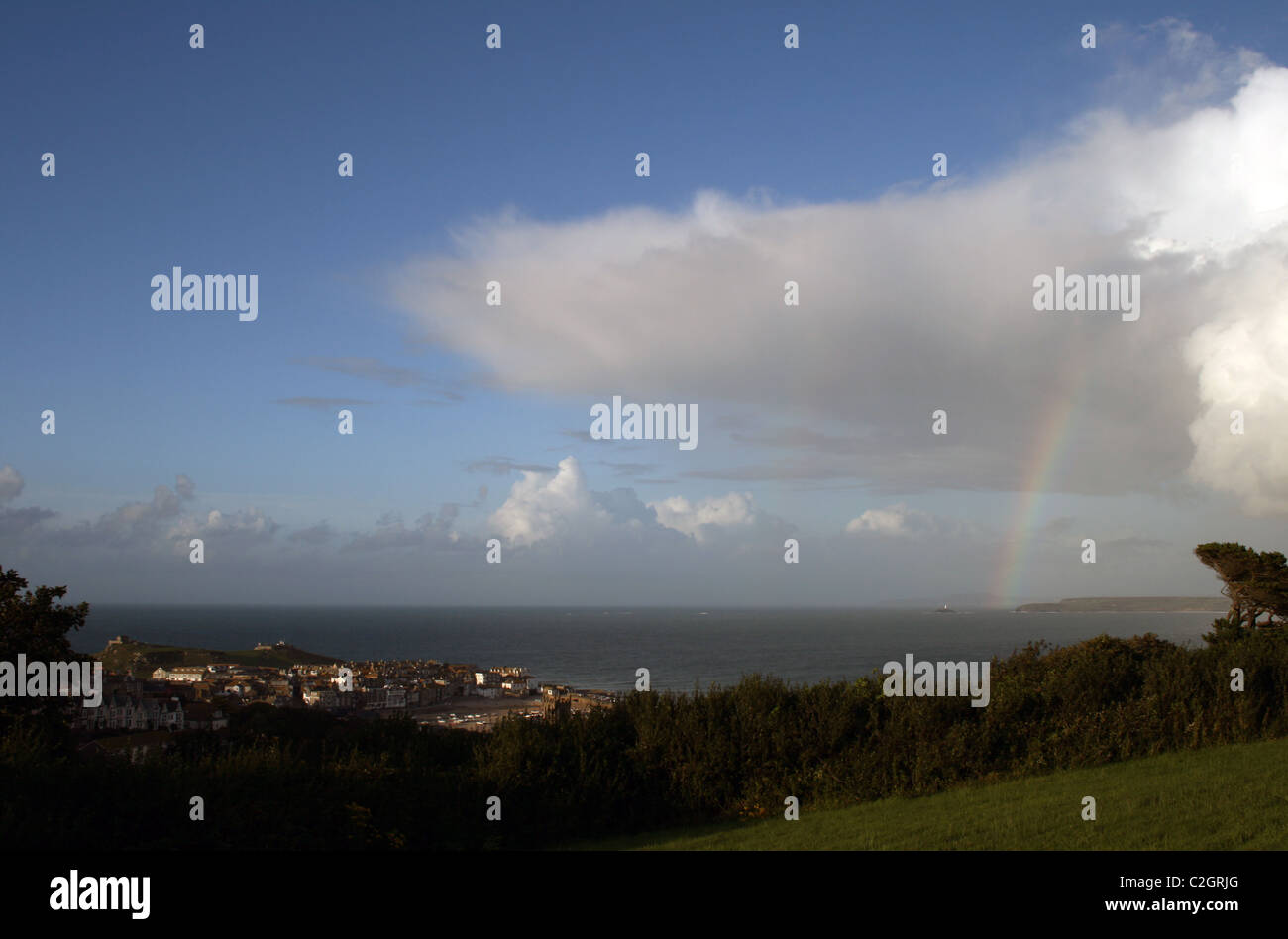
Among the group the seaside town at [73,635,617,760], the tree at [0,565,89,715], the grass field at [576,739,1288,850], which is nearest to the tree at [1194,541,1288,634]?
the grass field at [576,739,1288,850]

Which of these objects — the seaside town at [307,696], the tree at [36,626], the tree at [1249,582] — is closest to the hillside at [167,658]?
the seaside town at [307,696]

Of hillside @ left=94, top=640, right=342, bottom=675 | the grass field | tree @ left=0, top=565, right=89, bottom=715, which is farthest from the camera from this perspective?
hillside @ left=94, top=640, right=342, bottom=675

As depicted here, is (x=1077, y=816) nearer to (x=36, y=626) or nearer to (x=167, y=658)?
(x=36, y=626)

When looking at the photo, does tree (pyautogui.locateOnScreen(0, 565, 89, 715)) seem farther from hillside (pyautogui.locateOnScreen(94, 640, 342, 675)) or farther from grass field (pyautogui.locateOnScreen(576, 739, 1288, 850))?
grass field (pyautogui.locateOnScreen(576, 739, 1288, 850))

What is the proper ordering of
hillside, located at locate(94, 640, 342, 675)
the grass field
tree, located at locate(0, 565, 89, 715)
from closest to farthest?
1. the grass field
2. tree, located at locate(0, 565, 89, 715)
3. hillside, located at locate(94, 640, 342, 675)
